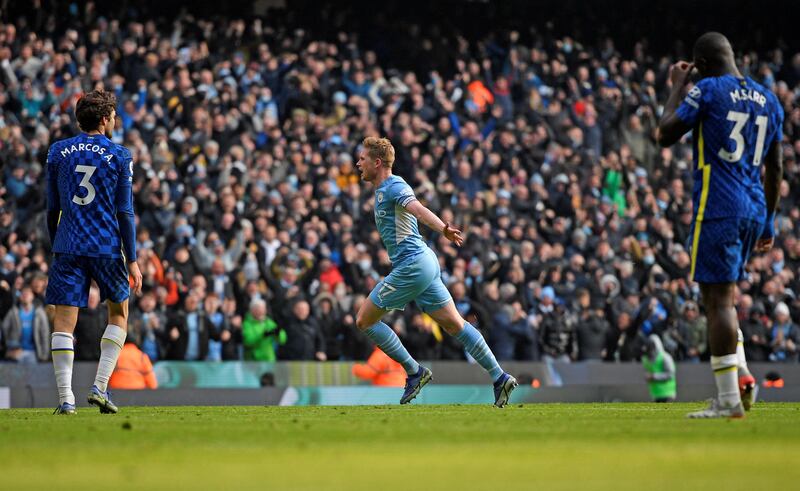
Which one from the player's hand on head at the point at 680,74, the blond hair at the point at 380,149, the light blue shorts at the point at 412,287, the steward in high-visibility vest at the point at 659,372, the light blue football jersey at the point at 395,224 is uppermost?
the player's hand on head at the point at 680,74

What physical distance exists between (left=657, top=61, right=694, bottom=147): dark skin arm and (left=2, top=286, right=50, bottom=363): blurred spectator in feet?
36.3

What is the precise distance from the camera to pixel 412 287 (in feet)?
35.4

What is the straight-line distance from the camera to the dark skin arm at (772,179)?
8.30 meters

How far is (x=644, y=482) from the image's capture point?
447cm

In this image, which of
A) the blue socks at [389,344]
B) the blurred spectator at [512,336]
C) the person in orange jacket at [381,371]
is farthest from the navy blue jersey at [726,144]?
the blurred spectator at [512,336]

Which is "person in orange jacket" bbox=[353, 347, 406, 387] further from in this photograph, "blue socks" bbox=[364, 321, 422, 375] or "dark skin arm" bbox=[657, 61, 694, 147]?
"dark skin arm" bbox=[657, 61, 694, 147]

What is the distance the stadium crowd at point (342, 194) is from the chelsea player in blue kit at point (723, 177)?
1065 centimetres

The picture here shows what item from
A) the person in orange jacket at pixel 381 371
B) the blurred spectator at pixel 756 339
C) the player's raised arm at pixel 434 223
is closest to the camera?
the player's raised arm at pixel 434 223

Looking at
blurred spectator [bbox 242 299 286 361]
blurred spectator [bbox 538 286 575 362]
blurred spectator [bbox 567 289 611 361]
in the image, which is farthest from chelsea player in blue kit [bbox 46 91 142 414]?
blurred spectator [bbox 567 289 611 361]

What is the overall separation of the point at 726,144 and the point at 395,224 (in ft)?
12.0

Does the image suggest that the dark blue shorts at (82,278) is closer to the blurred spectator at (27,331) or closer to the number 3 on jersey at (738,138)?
the number 3 on jersey at (738,138)

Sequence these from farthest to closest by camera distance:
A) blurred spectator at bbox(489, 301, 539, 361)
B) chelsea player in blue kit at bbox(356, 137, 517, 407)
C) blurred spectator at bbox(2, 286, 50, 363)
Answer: blurred spectator at bbox(489, 301, 539, 361) < blurred spectator at bbox(2, 286, 50, 363) < chelsea player in blue kit at bbox(356, 137, 517, 407)

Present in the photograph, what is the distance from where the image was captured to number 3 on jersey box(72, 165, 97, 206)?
9.45 meters

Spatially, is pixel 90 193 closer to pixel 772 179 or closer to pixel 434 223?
pixel 434 223
